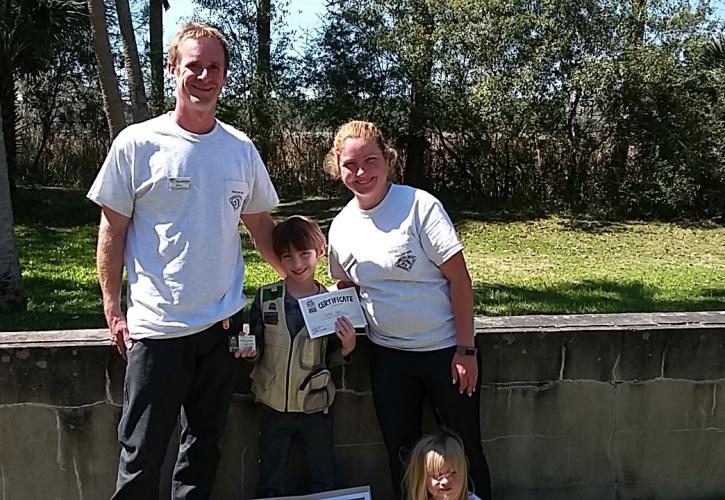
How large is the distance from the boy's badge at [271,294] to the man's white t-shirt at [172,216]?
14.8 inches

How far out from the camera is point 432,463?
2.78m

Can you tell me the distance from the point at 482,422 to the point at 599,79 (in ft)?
38.7

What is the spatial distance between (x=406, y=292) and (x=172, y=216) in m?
0.85

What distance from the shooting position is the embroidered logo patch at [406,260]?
2.82m

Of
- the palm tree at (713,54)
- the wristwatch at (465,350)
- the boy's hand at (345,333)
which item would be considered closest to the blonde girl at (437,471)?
the wristwatch at (465,350)

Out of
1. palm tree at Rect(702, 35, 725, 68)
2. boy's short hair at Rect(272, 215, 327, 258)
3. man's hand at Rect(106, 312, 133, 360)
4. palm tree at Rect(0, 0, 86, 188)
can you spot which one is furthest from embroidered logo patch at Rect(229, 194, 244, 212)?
palm tree at Rect(702, 35, 725, 68)

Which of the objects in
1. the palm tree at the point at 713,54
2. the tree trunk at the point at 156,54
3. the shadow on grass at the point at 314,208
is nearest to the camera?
the palm tree at the point at 713,54

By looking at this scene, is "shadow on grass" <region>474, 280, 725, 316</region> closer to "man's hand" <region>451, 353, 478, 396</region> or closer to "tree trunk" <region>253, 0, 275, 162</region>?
"man's hand" <region>451, 353, 478, 396</region>

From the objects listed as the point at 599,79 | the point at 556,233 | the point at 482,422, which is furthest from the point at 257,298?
the point at 599,79

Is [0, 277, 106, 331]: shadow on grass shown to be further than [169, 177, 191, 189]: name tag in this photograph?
Yes

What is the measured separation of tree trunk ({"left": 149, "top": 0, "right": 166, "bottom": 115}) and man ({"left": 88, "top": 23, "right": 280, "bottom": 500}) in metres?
14.0

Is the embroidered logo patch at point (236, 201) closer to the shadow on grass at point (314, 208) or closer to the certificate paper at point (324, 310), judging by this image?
the certificate paper at point (324, 310)

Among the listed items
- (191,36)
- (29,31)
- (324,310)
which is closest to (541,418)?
(324,310)

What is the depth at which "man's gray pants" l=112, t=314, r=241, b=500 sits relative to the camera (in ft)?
8.62
